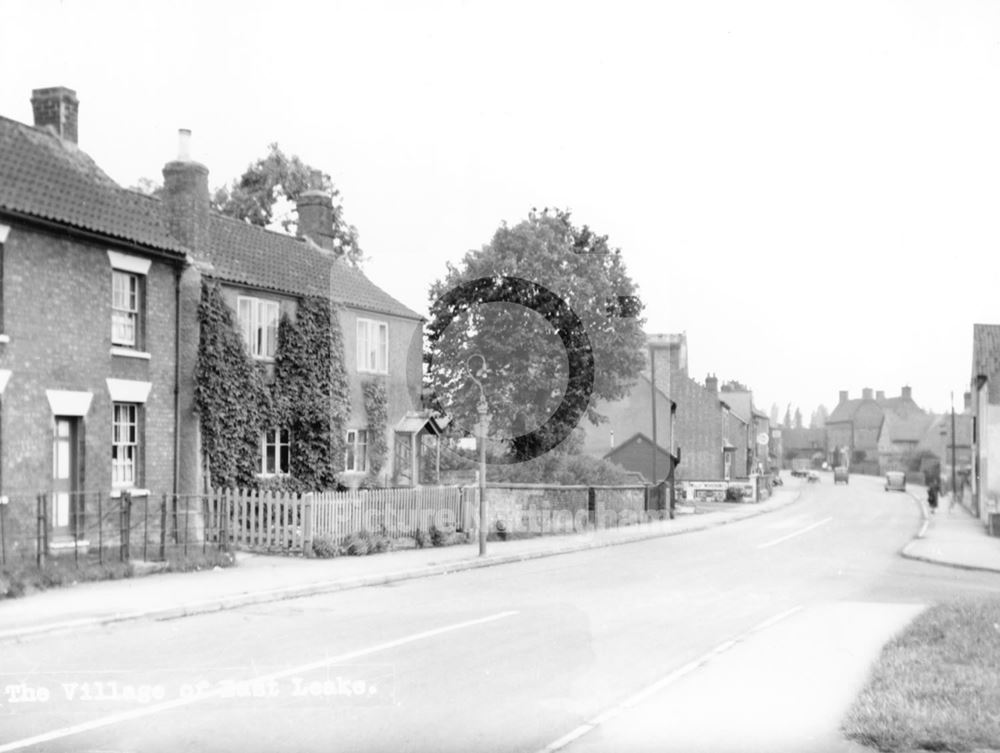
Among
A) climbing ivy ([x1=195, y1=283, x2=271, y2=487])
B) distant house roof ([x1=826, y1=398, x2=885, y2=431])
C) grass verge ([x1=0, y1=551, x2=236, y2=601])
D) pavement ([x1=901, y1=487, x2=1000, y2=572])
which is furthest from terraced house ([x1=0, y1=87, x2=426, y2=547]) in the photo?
distant house roof ([x1=826, y1=398, x2=885, y2=431])

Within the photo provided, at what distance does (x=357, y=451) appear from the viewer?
32.2 m

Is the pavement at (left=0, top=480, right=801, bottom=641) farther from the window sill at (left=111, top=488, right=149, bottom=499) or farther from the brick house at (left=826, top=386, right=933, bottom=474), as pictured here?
the brick house at (left=826, top=386, right=933, bottom=474)

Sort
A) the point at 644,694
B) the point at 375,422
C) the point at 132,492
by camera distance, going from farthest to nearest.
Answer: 1. the point at 375,422
2. the point at 132,492
3. the point at 644,694

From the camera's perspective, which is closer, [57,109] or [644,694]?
[644,694]

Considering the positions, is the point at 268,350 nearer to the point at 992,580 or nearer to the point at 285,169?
the point at 992,580

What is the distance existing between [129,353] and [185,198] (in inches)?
180

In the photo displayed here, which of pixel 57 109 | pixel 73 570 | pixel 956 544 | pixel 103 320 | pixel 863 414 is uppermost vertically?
pixel 57 109

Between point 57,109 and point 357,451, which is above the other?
point 57,109

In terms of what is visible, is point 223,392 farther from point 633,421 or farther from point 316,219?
point 633,421

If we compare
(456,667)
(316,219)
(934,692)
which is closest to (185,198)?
(316,219)

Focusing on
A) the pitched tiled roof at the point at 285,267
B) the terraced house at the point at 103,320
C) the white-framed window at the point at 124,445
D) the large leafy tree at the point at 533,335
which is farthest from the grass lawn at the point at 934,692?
the large leafy tree at the point at 533,335

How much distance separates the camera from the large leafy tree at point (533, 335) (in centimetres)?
4694

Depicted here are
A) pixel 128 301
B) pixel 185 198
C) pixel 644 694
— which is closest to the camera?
pixel 644 694

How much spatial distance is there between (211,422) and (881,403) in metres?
162
